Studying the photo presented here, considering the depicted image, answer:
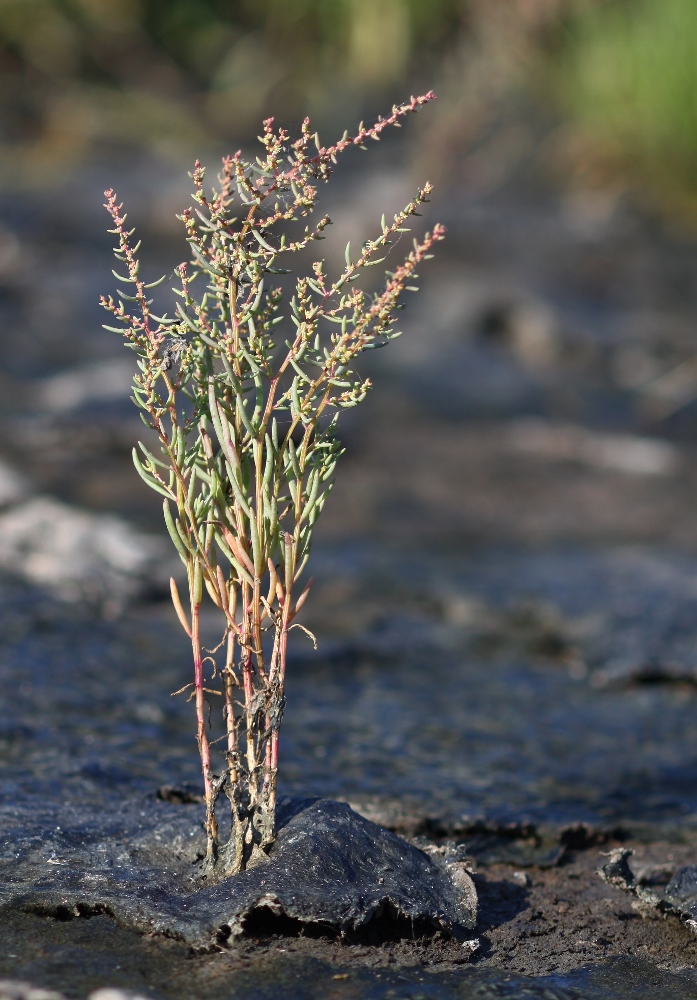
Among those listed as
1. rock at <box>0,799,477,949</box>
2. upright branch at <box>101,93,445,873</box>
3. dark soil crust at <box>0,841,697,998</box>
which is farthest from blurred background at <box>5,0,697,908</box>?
dark soil crust at <box>0,841,697,998</box>

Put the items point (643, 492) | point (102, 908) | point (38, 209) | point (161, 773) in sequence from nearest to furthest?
point (102, 908), point (161, 773), point (643, 492), point (38, 209)

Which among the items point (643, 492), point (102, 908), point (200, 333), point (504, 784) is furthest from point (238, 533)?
point (643, 492)

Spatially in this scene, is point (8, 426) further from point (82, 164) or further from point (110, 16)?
point (110, 16)

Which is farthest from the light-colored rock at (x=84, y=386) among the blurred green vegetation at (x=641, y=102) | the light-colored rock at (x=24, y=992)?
the blurred green vegetation at (x=641, y=102)

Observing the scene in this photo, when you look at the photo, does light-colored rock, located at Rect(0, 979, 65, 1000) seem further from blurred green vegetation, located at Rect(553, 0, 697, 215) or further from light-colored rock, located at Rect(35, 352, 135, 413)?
blurred green vegetation, located at Rect(553, 0, 697, 215)

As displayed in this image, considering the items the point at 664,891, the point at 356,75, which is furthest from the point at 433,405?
the point at 356,75

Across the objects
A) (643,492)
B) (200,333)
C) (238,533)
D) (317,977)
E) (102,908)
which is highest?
(643,492)
